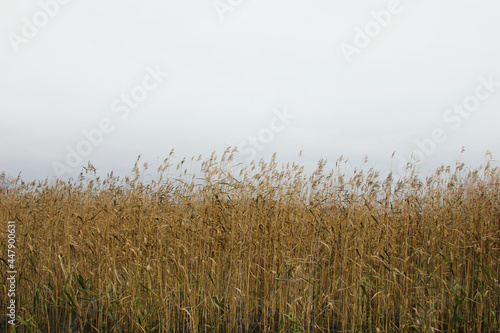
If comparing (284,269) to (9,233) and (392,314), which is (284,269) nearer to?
(392,314)

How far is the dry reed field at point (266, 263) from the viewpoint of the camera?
322 centimetres

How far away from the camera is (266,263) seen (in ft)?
12.3

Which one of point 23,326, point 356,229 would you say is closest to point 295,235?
point 356,229

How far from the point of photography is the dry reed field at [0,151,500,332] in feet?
10.6

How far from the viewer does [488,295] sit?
3.36 m

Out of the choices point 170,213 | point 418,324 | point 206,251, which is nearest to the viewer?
point 418,324

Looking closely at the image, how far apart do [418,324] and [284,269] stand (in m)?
1.29

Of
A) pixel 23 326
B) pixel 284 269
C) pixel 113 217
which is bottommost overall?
pixel 23 326
